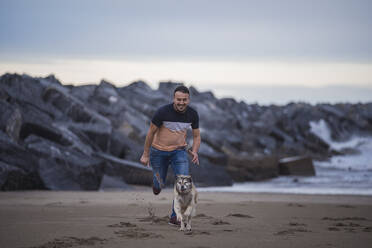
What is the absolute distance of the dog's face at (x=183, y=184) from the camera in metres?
6.38

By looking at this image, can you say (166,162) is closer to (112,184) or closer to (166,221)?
(166,221)

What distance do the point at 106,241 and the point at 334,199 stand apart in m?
7.14

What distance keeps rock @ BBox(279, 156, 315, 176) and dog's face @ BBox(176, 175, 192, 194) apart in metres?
14.0

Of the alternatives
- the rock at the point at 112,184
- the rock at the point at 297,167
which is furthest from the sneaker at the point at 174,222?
the rock at the point at 297,167

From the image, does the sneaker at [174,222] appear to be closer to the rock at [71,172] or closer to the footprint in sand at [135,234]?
the footprint in sand at [135,234]

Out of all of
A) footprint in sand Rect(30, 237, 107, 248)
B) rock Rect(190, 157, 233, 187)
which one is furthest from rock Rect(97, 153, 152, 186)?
footprint in sand Rect(30, 237, 107, 248)

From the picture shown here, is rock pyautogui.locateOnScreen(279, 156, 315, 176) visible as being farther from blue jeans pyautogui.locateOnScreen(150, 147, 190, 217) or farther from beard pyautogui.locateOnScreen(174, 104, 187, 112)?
beard pyautogui.locateOnScreen(174, 104, 187, 112)

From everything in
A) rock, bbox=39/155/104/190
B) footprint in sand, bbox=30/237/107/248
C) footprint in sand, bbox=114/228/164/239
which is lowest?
footprint in sand, bbox=30/237/107/248

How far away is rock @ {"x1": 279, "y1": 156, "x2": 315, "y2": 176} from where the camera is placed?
1997cm

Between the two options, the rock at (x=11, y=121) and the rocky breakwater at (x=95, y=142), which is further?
the rock at (x=11, y=121)

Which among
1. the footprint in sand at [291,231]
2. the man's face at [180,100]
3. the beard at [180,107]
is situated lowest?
the footprint in sand at [291,231]

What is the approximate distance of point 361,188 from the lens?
574 inches

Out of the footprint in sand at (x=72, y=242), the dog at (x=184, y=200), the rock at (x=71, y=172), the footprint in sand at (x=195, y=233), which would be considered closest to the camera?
the footprint in sand at (x=72, y=242)

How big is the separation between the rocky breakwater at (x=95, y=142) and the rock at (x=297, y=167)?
0.47 metres
